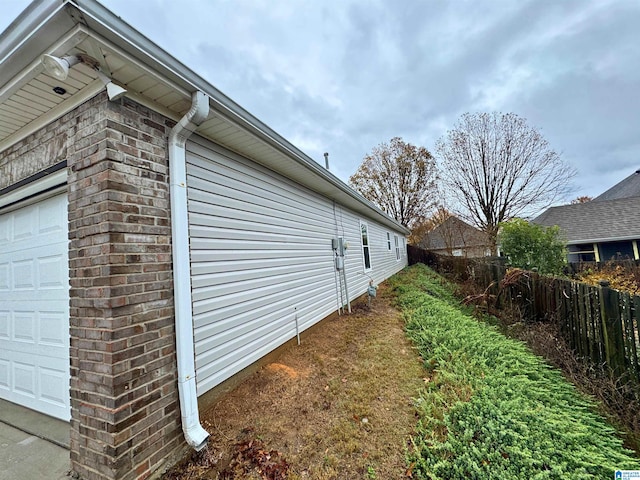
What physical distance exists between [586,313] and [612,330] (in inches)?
19.2

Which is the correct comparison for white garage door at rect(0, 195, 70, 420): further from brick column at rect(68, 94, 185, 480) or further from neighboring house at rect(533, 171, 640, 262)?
neighboring house at rect(533, 171, 640, 262)

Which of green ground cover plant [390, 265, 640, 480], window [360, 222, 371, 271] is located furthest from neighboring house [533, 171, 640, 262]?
green ground cover plant [390, 265, 640, 480]

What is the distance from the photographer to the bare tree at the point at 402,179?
24.6 meters

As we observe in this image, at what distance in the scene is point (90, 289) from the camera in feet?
6.46

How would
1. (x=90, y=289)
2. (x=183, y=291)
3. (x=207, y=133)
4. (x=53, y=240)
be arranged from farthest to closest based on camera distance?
(x=207, y=133)
(x=53, y=240)
(x=183, y=291)
(x=90, y=289)

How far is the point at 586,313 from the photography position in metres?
3.69

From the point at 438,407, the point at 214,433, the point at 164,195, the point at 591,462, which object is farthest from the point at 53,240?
the point at 591,462

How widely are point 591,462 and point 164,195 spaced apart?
13.0 ft

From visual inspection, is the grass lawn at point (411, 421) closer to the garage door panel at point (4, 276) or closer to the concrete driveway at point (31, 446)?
the concrete driveway at point (31, 446)

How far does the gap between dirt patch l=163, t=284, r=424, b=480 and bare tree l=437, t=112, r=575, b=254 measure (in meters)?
15.2

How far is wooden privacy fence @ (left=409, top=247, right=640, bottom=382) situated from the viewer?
10.0 ft

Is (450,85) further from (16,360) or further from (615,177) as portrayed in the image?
(615,177)

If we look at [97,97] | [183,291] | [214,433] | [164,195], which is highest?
[97,97]

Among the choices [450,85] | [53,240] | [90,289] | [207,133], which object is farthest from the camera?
[450,85]
